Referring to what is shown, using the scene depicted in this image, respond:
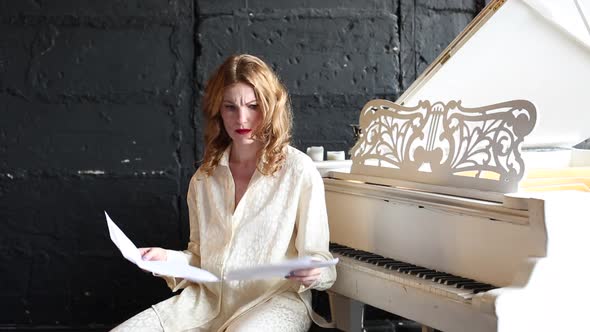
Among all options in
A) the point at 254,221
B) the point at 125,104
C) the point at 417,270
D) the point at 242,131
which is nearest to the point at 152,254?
the point at 254,221

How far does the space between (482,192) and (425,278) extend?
304 millimetres

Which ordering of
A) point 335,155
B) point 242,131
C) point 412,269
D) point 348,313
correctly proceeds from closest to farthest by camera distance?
point 412,269
point 242,131
point 348,313
point 335,155

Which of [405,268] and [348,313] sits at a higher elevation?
[405,268]

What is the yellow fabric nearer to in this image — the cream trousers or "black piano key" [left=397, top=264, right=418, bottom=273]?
the cream trousers

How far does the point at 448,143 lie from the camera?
2.58m

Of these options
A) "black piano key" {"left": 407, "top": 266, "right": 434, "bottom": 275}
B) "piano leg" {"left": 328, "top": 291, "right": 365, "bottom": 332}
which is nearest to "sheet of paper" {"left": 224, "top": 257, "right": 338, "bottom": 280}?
"black piano key" {"left": 407, "top": 266, "right": 434, "bottom": 275}

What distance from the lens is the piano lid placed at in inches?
107

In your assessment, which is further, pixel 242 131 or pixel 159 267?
pixel 242 131

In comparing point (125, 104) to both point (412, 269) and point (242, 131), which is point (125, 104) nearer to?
point (242, 131)

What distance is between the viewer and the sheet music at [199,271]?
2035mm

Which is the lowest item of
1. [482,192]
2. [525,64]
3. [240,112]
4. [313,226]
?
[313,226]

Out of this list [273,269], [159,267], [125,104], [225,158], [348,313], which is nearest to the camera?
[273,269]

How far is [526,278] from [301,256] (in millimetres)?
727

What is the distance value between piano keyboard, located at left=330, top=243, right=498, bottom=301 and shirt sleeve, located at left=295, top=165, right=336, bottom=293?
15 cm
